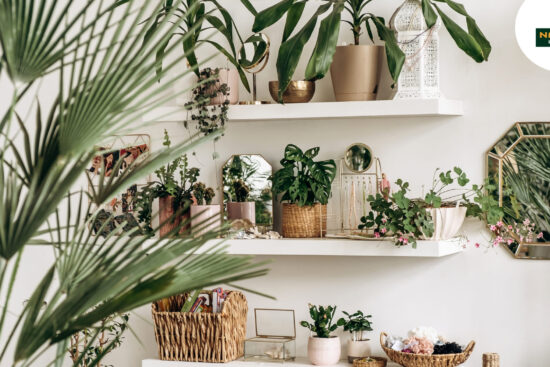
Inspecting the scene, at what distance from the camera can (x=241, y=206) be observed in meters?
3.09

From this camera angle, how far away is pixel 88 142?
1383mm

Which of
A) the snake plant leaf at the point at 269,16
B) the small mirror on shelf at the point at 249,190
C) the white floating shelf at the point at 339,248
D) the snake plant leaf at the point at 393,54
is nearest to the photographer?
the snake plant leaf at the point at 393,54

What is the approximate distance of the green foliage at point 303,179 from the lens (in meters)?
2.98

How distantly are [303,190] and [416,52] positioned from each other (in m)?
0.67

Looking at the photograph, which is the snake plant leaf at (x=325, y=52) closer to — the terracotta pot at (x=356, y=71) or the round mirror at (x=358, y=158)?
the terracotta pot at (x=356, y=71)

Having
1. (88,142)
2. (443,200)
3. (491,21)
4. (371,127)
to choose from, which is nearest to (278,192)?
(371,127)

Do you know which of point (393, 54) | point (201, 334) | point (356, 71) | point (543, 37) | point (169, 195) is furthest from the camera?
point (169, 195)

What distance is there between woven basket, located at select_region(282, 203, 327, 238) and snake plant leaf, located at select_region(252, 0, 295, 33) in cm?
70

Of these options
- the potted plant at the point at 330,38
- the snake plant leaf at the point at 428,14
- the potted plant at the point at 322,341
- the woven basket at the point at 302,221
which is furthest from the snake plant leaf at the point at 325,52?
the potted plant at the point at 322,341

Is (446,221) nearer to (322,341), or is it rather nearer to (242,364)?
(322,341)

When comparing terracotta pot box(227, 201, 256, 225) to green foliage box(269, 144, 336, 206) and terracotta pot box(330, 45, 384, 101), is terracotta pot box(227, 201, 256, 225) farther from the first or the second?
terracotta pot box(330, 45, 384, 101)

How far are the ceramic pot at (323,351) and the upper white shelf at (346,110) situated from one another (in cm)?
86

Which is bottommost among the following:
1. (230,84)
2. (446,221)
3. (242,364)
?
(242,364)

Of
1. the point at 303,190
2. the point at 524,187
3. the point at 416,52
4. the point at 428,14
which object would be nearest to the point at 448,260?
the point at 524,187
